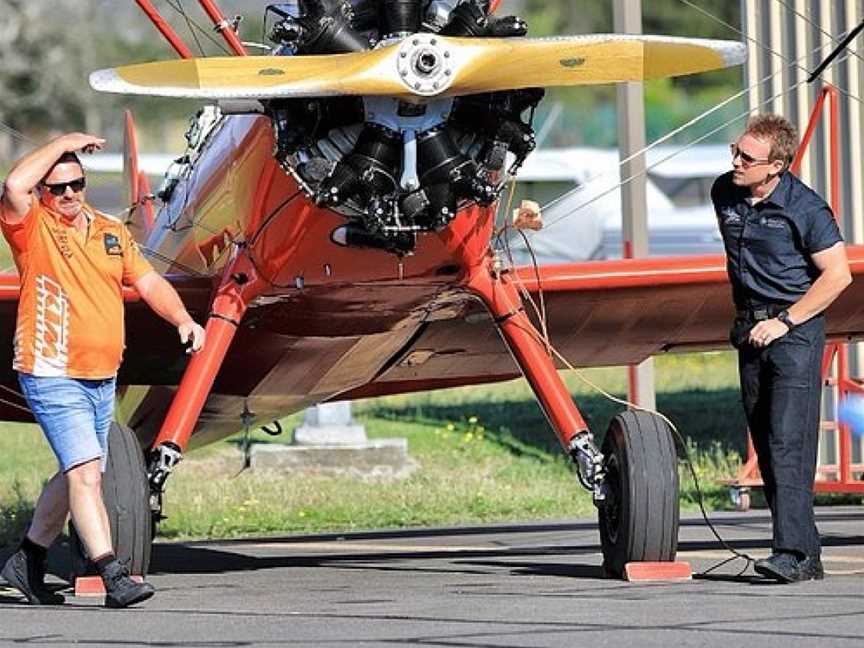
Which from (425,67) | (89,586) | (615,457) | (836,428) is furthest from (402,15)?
(836,428)

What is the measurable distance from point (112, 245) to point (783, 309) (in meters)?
2.50

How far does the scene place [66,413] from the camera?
7438 mm

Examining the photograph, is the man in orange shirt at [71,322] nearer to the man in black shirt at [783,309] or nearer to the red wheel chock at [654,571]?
the red wheel chock at [654,571]

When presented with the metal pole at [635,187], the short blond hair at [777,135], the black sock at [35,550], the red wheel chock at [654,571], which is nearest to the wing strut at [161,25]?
the black sock at [35,550]

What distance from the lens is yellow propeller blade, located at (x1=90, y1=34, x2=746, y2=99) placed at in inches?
301

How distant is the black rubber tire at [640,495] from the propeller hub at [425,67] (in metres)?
1.78

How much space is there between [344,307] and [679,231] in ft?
104

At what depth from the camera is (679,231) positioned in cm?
4038

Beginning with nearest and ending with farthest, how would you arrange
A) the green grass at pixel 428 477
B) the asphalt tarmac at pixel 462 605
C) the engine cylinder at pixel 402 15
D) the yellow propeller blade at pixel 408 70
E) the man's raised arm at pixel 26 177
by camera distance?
the asphalt tarmac at pixel 462 605, the man's raised arm at pixel 26 177, the yellow propeller blade at pixel 408 70, the engine cylinder at pixel 402 15, the green grass at pixel 428 477

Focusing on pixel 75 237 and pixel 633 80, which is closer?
pixel 75 237

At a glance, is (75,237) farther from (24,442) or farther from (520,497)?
(24,442)

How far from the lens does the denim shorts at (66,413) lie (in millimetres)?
7422

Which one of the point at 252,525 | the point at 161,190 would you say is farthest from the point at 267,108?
the point at 252,525

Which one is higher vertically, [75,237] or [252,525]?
[75,237]
